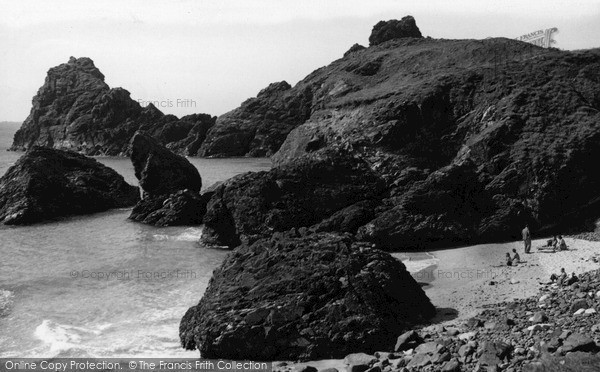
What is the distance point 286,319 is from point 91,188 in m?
46.9

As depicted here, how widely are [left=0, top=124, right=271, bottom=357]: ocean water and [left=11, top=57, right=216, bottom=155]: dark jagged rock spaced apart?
86.8m

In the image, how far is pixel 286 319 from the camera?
924 inches

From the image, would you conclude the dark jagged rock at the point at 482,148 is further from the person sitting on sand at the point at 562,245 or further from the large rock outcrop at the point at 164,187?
the large rock outcrop at the point at 164,187

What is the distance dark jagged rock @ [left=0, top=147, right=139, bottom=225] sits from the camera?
5847 cm

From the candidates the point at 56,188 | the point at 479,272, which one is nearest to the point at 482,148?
the point at 479,272

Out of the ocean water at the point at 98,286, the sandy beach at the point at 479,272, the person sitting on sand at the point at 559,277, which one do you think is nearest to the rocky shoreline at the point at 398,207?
the person sitting on sand at the point at 559,277

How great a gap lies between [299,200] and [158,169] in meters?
24.6

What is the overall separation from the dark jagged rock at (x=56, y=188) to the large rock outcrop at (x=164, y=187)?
516 cm

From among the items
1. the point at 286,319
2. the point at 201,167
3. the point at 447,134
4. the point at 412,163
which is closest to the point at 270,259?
the point at 286,319

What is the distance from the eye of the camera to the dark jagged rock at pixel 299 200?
4222 centimetres

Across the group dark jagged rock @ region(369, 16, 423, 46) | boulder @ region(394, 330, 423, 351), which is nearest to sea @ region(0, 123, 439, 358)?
boulder @ region(394, 330, 423, 351)

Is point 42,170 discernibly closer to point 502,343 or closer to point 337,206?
point 337,206

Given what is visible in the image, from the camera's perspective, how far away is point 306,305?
24016mm

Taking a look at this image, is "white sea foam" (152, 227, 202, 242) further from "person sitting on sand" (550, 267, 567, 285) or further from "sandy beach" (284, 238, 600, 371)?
"person sitting on sand" (550, 267, 567, 285)
